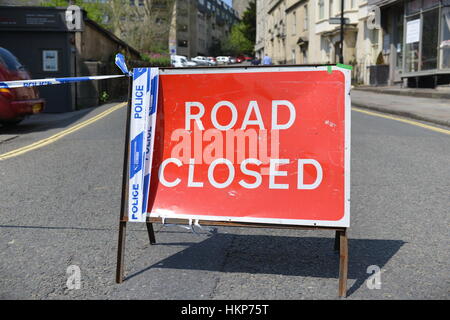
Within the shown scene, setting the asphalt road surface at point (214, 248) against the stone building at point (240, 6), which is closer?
the asphalt road surface at point (214, 248)

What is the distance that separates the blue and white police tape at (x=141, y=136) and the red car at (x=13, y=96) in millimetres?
A: 8385

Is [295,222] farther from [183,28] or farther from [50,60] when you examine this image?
[183,28]

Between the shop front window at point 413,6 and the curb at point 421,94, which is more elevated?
the shop front window at point 413,6

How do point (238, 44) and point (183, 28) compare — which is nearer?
point (183, 28)

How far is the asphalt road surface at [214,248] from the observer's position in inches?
132

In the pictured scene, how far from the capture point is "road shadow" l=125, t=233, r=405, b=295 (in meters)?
3.67

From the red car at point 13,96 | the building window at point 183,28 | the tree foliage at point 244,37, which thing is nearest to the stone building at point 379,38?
the red car at point 13,96

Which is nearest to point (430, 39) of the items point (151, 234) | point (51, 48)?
point (51, 48)

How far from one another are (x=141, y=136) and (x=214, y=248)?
1116mm

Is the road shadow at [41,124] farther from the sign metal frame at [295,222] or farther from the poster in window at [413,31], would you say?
the poster in window at [413,31]

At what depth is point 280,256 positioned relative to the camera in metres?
3.96

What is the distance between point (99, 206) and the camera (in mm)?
5441
